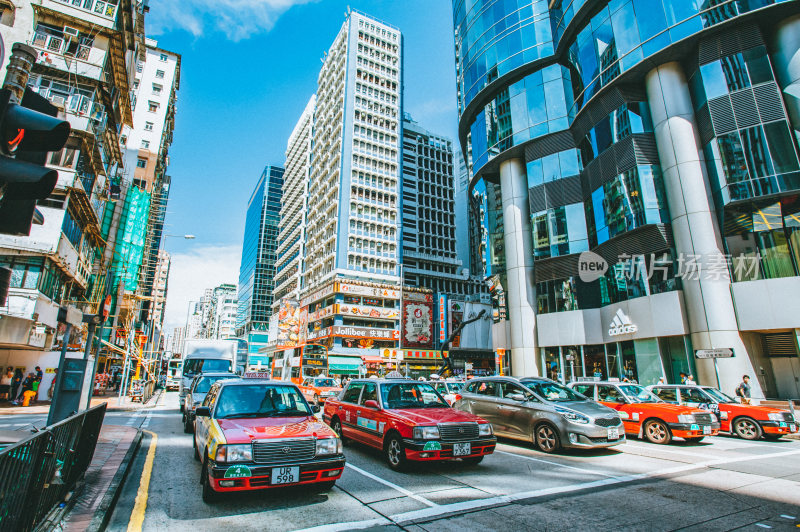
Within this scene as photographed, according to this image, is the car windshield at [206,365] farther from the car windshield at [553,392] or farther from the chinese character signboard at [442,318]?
the chinese character signboard at [442,318]

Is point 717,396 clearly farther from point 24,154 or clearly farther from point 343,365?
point 343,365

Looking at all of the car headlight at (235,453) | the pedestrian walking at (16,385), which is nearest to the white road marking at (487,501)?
the car headlight at (235,453)

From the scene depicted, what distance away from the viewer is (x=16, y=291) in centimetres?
1744

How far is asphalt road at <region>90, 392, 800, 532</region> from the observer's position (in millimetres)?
4772

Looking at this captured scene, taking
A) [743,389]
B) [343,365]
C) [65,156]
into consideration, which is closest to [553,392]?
[743,389]

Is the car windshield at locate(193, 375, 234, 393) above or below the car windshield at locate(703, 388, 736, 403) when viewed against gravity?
above

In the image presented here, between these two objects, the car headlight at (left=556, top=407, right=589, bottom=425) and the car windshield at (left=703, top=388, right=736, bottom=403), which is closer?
the car headlight at (left=556, top=407, right=589, bottom=425)

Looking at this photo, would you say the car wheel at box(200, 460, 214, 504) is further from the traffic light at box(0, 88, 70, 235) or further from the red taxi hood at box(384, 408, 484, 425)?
the traffic light at box(0, 88, 70, 235)

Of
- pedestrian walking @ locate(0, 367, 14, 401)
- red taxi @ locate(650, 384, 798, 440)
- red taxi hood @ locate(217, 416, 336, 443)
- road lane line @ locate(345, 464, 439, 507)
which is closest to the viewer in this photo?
red taxi hood @ locate(217, 416, 336, 443)

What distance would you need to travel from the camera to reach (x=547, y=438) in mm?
9516

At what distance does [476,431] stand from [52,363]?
26.7 m

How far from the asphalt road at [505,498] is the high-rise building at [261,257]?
9750 cm

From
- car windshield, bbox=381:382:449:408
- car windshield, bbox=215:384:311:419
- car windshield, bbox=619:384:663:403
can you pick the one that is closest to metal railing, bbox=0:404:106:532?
car windshield, bbox=215:384:311:419

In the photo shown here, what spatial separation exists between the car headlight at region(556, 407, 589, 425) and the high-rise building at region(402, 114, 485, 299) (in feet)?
187
